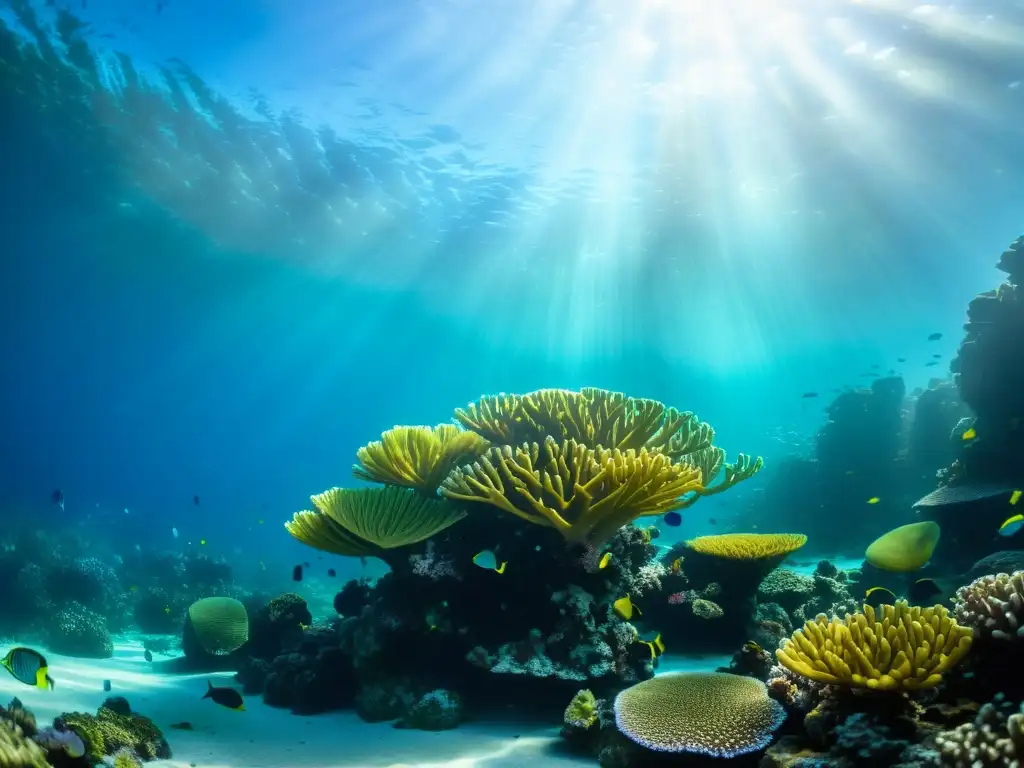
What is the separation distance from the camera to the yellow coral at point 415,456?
635 cm

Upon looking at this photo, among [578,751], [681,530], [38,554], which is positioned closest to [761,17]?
[578,751]

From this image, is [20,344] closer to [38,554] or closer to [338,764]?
[38,554]

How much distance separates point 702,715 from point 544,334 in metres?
48.5

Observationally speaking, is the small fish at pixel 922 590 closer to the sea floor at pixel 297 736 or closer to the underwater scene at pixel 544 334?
the underwater scene at pixel 544 334

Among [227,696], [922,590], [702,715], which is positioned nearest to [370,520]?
[227,696]

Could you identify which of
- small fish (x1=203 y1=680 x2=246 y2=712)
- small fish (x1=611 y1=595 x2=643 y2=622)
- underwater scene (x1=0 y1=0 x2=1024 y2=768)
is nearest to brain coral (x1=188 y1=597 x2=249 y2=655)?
underwater scene (x1=0 y1=0 x2=1024 y2=768)

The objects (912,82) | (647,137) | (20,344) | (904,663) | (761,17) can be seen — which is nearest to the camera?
(904,663)

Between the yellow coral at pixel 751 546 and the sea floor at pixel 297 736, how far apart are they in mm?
1275

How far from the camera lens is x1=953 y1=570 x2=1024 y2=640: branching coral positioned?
3.08 m

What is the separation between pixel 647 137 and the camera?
68.5 ft

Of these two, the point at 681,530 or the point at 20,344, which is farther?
the point at 20,344

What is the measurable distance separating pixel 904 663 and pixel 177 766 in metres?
5.31

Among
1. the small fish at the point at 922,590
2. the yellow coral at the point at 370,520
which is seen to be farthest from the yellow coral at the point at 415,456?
the small fish at the point at 922,590

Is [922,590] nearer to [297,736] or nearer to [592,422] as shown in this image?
[592,422]
